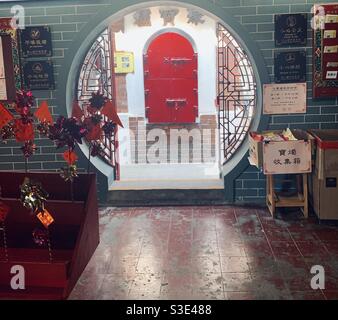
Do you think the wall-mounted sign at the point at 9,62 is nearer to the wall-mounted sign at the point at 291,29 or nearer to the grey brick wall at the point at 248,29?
the grey brick wall at the point at 248,29

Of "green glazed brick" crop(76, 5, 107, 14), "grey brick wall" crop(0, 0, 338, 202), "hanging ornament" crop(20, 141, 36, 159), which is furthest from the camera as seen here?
"green glazed brick" crop(76, 5, 107, 14)

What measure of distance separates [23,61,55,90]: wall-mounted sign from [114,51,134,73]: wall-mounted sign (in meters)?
4.03

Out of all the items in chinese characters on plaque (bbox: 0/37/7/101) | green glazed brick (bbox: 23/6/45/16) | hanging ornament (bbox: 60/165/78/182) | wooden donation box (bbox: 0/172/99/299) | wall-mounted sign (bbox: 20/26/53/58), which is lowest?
wooden donation box (bbox: 0/172/99/299)

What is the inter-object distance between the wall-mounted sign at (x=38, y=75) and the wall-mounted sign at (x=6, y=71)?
0.19 meters

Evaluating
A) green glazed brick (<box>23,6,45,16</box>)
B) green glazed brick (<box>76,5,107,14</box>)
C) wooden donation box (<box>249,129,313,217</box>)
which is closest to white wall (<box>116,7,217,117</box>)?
green glazed brick (<box>76,5,107,14</box>)

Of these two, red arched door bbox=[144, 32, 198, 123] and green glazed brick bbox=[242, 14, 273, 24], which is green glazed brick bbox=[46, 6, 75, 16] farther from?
red arched door bbox=[144, 32, 198, 123]

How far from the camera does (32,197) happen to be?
12.6 ft

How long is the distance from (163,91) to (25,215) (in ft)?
20.8

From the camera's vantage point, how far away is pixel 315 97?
6.11 m

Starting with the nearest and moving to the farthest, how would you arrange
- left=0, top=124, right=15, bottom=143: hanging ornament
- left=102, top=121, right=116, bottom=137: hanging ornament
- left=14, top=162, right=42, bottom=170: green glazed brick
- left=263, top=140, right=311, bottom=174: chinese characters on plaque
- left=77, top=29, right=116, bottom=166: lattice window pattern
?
left=0, top=124, right=15, bottom=143: hanging ornament → left=102, top=121, right=116, bottom=137: hanging ornament → left=263, top=140, right=311, bottom=174: chinese characters on plaque → left=14, top=162, right=42, bottom=170: green glazed brick → left=77, top=29, right=116, bottom=166: lattice window pattern

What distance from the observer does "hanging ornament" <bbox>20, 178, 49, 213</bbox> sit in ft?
12.5

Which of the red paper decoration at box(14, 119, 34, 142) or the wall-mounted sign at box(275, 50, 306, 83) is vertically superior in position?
the wall-mounted sign at box(275, 50, 306, 83)

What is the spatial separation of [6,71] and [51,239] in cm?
284
